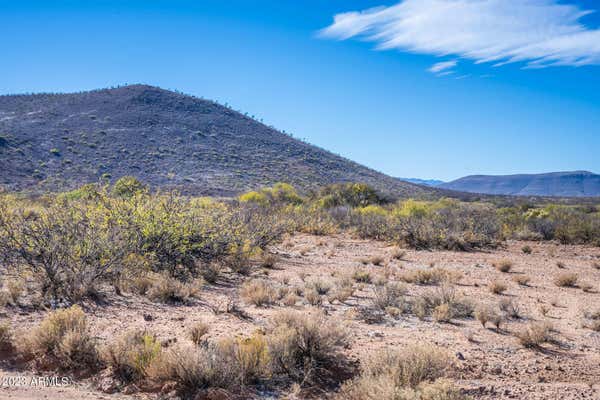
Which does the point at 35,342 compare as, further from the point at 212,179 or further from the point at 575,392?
the point at 212,179

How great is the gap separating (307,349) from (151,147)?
2088 inches

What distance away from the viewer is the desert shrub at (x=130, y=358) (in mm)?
4930

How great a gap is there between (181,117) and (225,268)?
197ft

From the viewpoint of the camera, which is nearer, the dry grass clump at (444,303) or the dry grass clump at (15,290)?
the dry grass clump at (15,290)

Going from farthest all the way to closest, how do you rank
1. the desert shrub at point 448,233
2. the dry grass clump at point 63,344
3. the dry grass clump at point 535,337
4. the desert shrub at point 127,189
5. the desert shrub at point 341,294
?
the desert shrub at point 448,233
the desert shrub at point 127,189
the desert shrub at point 341,294
the dry grass clump at point 535,337
the dry grass clump at point 63,344

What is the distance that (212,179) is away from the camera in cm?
4859

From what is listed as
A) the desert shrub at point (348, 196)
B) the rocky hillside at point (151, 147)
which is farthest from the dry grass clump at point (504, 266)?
the rocky hillside at point (151, 147)

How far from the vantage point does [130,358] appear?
199 inches

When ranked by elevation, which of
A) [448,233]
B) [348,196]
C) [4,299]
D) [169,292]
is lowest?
[169,292]

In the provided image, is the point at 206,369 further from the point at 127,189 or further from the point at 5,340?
the point at 127,189

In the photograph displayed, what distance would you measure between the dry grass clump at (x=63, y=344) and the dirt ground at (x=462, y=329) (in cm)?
31

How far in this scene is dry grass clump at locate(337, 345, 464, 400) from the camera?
162 inches

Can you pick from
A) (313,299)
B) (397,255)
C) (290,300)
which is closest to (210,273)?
(290,300)

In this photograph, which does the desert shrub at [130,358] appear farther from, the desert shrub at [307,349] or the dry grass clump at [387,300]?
the dry grass clump at [387,300]
